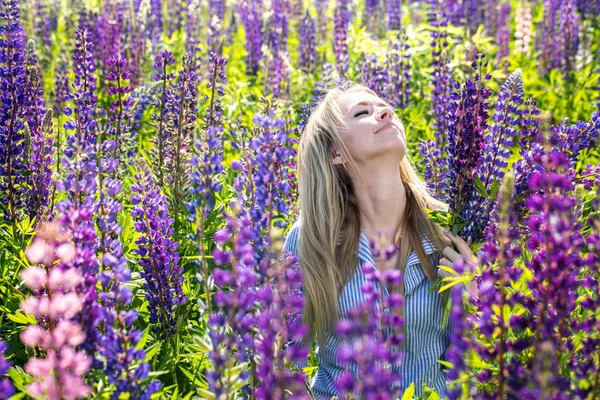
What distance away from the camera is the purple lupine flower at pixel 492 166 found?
9.70 feet

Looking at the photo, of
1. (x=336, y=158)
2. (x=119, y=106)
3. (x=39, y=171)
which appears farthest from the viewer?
(x=119, y=106)

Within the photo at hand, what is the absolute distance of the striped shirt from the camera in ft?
10.7

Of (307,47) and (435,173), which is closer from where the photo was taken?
(435,173)

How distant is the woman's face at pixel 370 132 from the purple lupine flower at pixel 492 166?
0.41 m

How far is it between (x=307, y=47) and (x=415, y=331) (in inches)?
175

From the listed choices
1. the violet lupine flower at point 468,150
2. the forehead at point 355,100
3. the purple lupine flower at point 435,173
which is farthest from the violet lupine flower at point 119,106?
the violet lupine flower at point 468,150

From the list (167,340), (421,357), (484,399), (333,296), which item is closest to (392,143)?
(333,296)

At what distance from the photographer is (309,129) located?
3.64 m

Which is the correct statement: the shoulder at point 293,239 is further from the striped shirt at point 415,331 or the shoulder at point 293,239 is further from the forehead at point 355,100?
the forehead at point 355,100

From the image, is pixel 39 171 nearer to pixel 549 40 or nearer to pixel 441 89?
pixel 441 89

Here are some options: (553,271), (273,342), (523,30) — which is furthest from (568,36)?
(273,342)

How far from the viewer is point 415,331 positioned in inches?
129

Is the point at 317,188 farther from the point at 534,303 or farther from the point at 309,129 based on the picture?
the point at 534,303

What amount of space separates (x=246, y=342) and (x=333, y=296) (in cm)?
126
